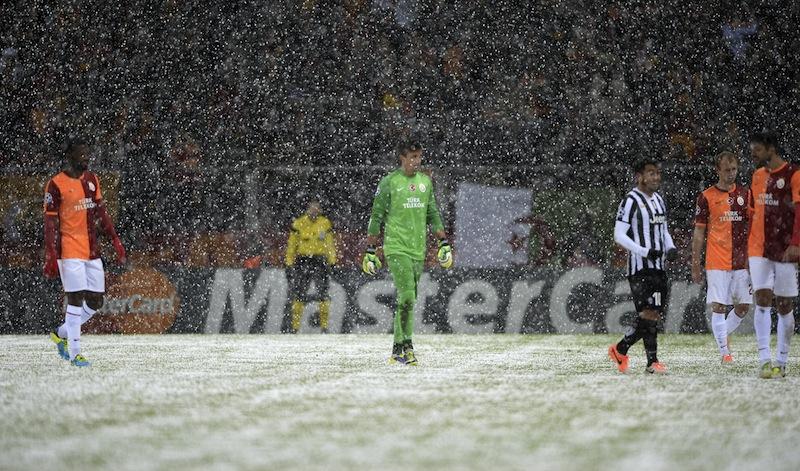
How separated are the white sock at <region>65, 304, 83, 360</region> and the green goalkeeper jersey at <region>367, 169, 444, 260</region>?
2.77m

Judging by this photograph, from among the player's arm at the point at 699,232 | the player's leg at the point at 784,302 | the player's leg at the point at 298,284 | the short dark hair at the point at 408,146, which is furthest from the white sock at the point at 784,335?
the player's leg at the point at 298,284

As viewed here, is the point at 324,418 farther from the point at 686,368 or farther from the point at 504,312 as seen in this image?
the point at 504,312

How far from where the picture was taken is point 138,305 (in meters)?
17.2

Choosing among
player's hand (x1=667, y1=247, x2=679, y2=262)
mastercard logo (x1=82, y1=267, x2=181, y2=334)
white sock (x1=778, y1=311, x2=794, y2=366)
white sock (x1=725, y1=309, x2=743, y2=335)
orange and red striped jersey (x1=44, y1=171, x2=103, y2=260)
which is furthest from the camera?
mastercard logo (x1=82, y1=267, x2=181, y2=334)

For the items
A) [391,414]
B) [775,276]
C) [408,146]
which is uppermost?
[408,146]

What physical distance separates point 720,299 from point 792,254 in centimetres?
255

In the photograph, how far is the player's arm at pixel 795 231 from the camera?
27.3 ft

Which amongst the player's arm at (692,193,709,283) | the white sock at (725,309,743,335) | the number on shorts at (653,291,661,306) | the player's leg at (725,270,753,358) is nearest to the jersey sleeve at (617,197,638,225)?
the number on shorts at (653,291,661,306)

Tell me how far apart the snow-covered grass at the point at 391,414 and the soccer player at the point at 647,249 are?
0.40 m

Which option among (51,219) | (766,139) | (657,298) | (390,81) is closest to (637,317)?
(657,298)

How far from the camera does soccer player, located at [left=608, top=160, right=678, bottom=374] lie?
355 inches

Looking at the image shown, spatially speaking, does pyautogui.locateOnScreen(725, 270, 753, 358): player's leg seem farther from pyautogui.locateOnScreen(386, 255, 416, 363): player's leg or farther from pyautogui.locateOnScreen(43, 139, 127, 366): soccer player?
pyautogui.locateOnScreen(43, 139, 127, 366): soccer player

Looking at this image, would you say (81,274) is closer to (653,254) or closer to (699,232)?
(653,254)

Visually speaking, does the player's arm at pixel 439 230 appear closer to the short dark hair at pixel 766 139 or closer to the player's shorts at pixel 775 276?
the player's shorts at pixel 775 276
